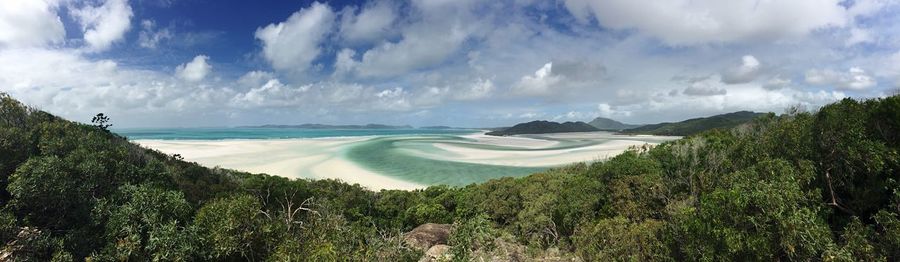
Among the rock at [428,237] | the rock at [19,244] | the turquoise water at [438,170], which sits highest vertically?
the rock at [19,244]

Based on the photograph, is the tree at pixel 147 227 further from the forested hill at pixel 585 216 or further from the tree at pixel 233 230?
the tree at pixel 233 230

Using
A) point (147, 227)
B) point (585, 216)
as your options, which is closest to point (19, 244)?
point (147, 227)

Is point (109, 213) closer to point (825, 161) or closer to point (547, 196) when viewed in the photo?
point (547, 196)

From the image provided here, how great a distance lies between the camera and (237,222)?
12953 mm

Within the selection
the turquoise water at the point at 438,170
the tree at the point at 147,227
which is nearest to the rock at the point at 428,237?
the tree at the point at 147,227

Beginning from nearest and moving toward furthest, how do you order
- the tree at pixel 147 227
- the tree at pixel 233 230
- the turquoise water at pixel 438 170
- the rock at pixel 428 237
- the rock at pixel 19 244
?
the rock at pixel 19 244 → the tree at pixel 147 227 → the tree at pixel 233 230 → the rock at pixel 428 237 → the turquoise water at pixel 438 170

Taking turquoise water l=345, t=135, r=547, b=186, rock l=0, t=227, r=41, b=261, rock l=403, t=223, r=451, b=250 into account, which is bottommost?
turquoise water l=345, t=135, r=547, b=186

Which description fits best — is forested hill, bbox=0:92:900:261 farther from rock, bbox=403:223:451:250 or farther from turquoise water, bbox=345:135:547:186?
turquoise water, bbox=345:135:547:186

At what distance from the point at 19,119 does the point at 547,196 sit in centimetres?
3297

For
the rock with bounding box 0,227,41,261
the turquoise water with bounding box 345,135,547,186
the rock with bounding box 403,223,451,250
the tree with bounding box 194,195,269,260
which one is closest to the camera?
the rock with bounding box 0,227,41,261

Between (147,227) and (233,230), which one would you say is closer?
(233,230)

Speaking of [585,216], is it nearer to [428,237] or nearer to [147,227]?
[428,237]

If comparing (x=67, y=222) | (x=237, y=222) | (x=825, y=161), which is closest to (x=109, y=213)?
(x=67, y=222)

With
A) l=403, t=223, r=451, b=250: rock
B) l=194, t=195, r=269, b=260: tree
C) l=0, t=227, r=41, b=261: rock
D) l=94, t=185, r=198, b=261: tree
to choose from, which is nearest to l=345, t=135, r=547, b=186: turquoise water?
l=403, t=223, r=451, b=250: rock
